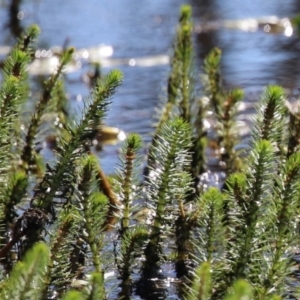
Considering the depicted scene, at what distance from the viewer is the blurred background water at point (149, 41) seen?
4910 millimetres

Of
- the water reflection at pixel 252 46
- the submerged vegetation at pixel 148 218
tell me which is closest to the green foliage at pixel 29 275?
the submerged vegetation at pixel 148 218

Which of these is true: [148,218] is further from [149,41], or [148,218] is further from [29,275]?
[149,41]

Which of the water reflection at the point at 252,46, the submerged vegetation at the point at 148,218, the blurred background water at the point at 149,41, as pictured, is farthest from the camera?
the water reflection at the point at 252,46

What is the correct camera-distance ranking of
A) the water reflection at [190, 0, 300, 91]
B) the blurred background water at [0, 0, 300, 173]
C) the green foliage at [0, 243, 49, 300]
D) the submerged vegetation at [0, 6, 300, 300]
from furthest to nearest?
the water reflection at [190, 0, 300, 91] → the blurred background water at [0, 0, 300, 173] → the submerged vegetation at [0, 6, 300, 300] → the green foliage at [0, 243, 49, 300]

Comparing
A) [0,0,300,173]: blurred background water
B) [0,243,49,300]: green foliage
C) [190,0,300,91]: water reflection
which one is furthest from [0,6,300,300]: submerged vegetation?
[190,0,300,91]: water reflection

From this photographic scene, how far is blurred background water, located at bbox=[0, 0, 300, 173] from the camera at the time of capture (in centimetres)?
491

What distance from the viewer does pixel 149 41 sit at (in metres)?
6.42

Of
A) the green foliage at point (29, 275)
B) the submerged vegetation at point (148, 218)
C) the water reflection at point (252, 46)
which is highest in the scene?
the water reflection at point (252, 46)

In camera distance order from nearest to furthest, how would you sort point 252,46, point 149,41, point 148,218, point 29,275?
point 29,275, point 148,218, point 252,46, point 149,41

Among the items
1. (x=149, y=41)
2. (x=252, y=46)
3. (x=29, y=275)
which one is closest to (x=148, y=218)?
(x=29, y=275)

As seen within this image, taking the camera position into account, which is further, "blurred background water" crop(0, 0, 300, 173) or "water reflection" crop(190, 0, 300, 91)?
"water reflection" crop(190, 0, 300, 91)

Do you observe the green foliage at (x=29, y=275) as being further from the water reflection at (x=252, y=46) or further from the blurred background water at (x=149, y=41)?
the water reflection at (x=252, y=46)

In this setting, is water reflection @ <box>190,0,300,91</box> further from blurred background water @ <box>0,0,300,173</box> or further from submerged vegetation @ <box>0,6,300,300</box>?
submerged vegetation @ <box>0,6,300,300</box>

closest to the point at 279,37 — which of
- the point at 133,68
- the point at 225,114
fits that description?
the point at 133,68
